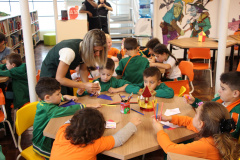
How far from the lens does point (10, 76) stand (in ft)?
10.6

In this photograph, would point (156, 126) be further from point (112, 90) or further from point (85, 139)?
point (112, 90)

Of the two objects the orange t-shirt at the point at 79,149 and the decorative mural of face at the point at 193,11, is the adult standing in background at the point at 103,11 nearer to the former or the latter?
the decorative mural of face at the point at 193,11

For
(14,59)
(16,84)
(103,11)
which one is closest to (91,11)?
(103,11)

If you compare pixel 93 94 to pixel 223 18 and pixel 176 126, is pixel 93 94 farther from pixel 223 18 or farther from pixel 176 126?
pixel 223 18

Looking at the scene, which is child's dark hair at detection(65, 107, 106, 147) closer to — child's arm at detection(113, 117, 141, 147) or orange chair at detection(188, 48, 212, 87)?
child's arm at detection(113, 117, 141, 147)

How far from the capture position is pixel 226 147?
1538 mm

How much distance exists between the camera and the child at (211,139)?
1.54m

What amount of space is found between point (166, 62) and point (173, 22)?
4.04m

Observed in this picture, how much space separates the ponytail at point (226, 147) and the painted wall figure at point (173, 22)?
6.19 meters

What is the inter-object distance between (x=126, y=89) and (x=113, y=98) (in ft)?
0.69

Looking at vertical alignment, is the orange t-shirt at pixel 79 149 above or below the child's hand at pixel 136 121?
below

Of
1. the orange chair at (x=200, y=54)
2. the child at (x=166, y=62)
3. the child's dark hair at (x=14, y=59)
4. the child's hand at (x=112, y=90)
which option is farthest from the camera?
the orange chair at (x=200, y=54)

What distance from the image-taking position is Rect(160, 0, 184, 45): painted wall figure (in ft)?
A: 23.9

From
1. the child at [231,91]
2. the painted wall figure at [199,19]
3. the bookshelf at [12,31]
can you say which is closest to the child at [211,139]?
the child at [231,91]
